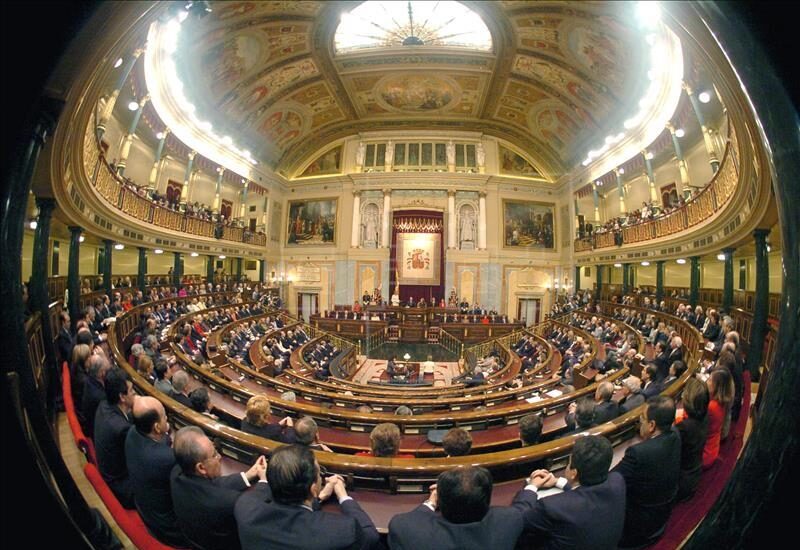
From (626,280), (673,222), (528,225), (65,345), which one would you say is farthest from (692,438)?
(528,225)

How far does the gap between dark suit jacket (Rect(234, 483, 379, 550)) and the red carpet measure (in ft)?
4.48

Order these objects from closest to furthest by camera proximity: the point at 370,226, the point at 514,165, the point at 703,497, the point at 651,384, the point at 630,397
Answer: the point at 703,497, the point at 630,397, the point at 651,384, the point at 514,165, the point at 370,226

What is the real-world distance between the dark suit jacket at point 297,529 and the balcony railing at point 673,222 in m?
7.00

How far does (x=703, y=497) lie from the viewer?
64.2 inches

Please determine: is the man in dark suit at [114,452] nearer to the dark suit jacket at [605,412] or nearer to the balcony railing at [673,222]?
the dark suit jacket at [605,412]

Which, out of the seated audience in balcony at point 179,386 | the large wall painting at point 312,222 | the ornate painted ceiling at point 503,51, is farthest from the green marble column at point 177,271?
the seated audience in balcony at point 179,386

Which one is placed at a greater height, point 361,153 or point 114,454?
point 361,153

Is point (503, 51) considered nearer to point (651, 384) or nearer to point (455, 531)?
point (651, 384)

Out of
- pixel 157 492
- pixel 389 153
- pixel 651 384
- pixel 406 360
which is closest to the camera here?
pixel 157 492

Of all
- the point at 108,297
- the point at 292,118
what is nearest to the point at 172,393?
the point at 292,118

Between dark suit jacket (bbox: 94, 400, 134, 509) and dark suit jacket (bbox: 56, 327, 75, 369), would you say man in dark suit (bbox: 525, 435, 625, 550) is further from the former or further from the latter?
dark suit jacket (bbox: 56, 327, 75, 369)

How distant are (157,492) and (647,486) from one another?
231 centimetres

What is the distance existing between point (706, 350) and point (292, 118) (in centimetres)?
751

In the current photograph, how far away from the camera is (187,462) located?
52.1 inches
